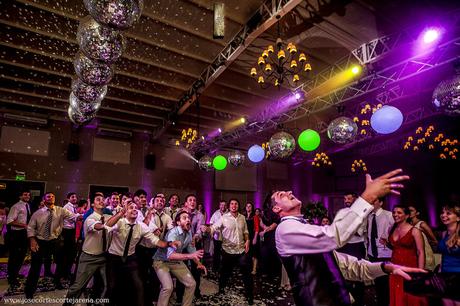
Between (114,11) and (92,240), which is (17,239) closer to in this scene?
(92,240)

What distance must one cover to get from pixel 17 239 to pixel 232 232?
13.3ft

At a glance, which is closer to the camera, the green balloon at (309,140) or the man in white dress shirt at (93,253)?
the man in white dress shirt at (93,253)

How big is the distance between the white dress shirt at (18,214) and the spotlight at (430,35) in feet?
24.7

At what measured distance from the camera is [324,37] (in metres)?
4.99

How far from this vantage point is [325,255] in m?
1.57

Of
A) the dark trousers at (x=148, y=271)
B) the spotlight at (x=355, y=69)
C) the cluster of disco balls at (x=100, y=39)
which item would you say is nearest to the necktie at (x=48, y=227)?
the dark trousers at (x=148, y=271)

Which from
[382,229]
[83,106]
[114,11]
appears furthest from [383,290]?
[83,106]

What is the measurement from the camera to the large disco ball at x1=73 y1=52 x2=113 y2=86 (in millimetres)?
2967

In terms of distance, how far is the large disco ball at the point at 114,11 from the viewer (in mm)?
2191

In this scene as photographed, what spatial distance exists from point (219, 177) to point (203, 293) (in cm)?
694

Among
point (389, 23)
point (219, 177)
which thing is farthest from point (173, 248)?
point (219, 177)

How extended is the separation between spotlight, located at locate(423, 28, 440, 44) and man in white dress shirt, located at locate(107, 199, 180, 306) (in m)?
4.46

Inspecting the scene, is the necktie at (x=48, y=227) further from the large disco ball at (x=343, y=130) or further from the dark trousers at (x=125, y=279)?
the large disco ball at (x=343, y=130)

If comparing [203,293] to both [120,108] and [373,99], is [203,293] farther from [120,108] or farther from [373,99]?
[373,99]
